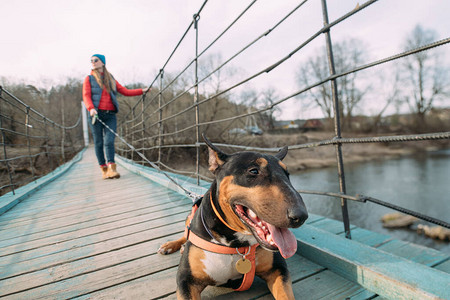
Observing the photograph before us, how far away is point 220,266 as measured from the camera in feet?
3.19

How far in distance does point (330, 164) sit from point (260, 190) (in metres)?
20.5

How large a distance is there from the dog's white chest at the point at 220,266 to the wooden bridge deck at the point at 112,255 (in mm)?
115

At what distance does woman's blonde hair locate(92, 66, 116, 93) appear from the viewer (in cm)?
354

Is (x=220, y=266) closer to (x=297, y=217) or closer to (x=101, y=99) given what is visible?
(x=297, y=217)

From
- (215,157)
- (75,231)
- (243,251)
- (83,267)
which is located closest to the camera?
(243,251)

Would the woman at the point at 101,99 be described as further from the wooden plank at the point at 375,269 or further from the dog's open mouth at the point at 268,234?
the wooden plank at the point at 375,269

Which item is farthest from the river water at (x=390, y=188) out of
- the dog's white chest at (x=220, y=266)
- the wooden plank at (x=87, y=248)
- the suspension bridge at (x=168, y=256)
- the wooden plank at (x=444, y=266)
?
the dog's white chest at (x=220, y=266)

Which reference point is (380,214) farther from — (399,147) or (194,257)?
(399,147)

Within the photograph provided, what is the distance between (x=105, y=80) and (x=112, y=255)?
9.78 ft

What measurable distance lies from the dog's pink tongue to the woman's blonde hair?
11.6 ft

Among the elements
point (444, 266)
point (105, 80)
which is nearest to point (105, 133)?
point (105, 80)

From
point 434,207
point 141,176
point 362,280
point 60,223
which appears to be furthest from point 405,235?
point 60,223

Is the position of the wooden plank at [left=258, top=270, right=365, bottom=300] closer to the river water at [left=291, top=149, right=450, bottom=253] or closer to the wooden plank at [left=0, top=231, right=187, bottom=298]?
the wooden plank at [left=0, top=231, right=187, bottom=298]

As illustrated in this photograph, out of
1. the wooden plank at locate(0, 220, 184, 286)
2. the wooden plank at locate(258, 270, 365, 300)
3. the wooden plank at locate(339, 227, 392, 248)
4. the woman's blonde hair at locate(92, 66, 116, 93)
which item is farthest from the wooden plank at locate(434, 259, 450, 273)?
the woman's blonde hair at locate(92, 66, 116, 93)
